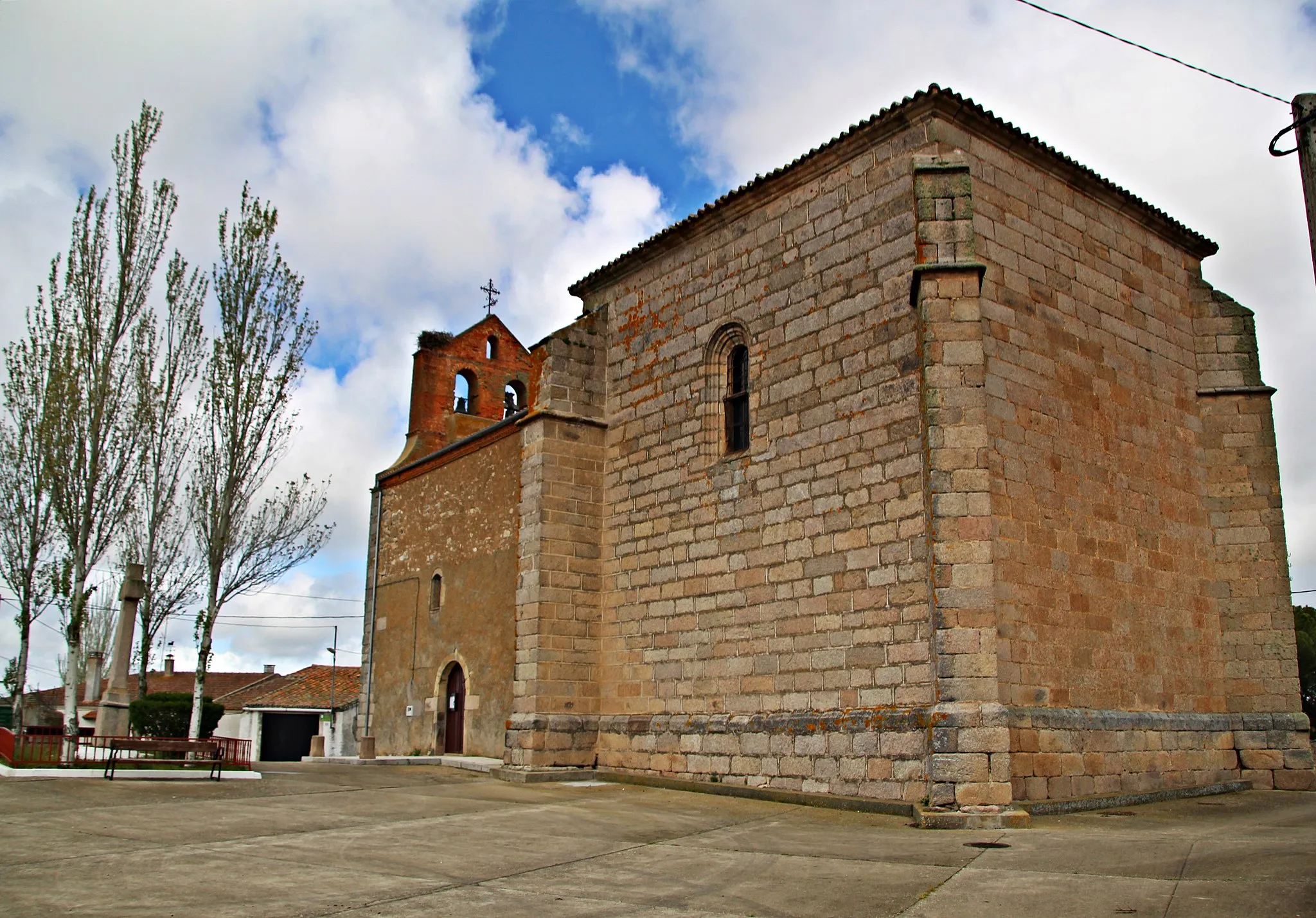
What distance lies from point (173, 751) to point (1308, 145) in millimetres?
12570

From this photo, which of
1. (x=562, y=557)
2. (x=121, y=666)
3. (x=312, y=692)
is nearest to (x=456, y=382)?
(x=562, y=557)

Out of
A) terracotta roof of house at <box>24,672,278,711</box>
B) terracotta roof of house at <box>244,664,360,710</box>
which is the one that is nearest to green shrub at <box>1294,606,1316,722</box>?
terracotta roof of house at <box>244,664,360,710</box>

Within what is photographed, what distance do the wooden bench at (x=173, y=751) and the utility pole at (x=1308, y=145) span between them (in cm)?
1171

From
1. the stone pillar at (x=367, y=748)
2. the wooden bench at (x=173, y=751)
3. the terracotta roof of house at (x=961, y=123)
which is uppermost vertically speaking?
the terracotta roof of house at (x=961, y=123)

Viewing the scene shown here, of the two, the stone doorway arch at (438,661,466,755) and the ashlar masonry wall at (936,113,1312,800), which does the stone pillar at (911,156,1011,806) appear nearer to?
the ashlar masonry wall at (936,113,1312,800)

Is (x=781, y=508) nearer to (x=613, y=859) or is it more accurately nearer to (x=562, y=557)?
(x=562, y=557)

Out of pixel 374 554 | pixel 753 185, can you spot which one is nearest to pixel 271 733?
pixel 374 554

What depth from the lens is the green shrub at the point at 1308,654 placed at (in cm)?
2828

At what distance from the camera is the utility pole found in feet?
21.0

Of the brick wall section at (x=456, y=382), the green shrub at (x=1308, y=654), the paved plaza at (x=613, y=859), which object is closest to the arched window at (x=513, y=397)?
the brick wall section at (x=456, y=382)

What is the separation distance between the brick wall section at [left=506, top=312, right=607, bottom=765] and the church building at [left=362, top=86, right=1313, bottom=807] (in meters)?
0.04

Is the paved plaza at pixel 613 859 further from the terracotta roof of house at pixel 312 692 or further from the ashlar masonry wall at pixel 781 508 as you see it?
the terracotta roof of house at pixel 312 692

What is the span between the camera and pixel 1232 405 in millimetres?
13242

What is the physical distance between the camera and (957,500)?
9.63m
